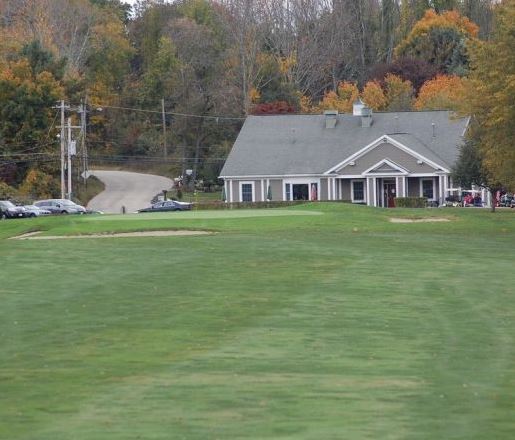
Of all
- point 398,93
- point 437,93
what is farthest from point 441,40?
point 437,93

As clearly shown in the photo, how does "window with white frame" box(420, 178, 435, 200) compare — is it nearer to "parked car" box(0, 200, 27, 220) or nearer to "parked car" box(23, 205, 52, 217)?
"parked car" box(23, 205, 52, 217)

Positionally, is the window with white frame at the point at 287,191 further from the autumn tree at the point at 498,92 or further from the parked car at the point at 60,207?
the autumn tree at the point at 498,92

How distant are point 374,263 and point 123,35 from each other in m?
103

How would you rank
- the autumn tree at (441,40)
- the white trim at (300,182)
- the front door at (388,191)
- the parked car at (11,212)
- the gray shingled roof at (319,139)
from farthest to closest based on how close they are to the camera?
the autumn tree at (441,40) < the white trim at (300,182) < the gray shingled roof at (319,139) < the front door at (388,191) < the parked car at (11,212)

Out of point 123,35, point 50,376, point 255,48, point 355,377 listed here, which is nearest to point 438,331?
point 355,377

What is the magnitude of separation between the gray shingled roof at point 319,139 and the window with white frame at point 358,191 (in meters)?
2.03

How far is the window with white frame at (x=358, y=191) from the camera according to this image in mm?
85938

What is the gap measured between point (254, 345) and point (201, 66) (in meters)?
100.0

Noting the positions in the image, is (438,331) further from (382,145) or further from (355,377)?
(382,145)

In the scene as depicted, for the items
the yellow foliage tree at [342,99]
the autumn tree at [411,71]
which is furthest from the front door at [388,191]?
the autumn tree at [411,71]

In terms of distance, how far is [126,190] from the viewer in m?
106

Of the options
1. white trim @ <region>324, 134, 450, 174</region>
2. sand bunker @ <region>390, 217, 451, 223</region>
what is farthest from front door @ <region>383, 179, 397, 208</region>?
sand bunker @ <region>390, 217, 451, 223</region>

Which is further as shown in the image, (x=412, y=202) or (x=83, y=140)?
(x=83, y=140)

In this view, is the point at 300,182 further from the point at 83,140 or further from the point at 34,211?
the point at 34,211
